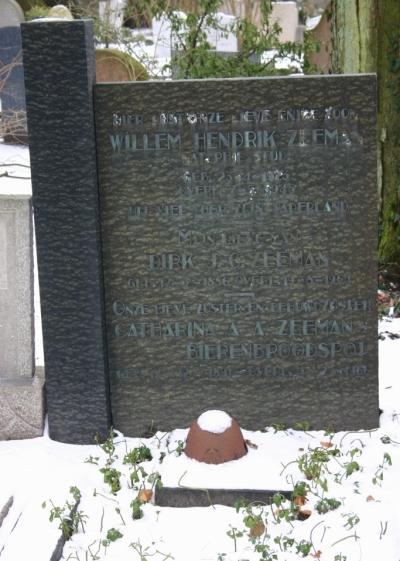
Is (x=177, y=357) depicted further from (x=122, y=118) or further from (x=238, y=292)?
(x=122, y=118)

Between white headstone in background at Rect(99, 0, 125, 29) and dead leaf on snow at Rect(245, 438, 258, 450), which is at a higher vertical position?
white headstone in background at Rect(99, 0, 125, 29)

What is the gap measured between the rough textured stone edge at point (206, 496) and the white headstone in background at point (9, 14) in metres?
9.19

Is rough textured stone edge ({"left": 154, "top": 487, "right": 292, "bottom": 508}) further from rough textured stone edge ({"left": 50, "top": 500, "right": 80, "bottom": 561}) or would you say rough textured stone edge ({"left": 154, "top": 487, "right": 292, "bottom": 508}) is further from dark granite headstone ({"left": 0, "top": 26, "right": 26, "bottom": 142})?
dark granite headstone ({"left": 0, "top": 26, "right": 26, "bottom": 142})

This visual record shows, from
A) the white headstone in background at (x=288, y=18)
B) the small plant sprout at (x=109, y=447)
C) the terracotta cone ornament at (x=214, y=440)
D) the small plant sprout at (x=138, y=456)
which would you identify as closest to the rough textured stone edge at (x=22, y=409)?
the small plant sprout at (x=109, y=447)

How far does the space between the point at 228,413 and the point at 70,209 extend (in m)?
1.11

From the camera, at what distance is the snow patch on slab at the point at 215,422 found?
11.1 ft

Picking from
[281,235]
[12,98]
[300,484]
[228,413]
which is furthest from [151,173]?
[12,98]

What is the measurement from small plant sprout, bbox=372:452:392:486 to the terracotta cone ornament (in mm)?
522

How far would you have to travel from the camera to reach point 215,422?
134 inches

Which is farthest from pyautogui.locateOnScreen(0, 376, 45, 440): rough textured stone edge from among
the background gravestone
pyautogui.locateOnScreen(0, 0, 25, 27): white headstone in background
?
Answer: pyautogui.locateOnScreen(0, 0, 25, 27): white headstone in background

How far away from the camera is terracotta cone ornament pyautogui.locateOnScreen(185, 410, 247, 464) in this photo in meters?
3.38

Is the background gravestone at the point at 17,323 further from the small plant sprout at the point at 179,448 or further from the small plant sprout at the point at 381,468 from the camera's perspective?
the small plant sprout at the point at 381,468

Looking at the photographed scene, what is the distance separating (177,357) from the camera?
3771 mm

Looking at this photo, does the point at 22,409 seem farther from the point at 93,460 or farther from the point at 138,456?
the point at 138,456
